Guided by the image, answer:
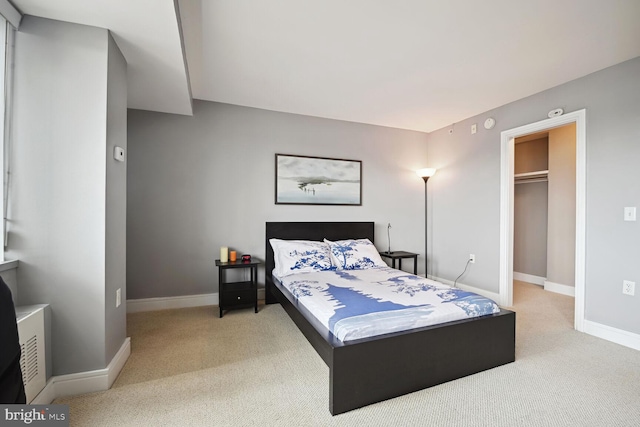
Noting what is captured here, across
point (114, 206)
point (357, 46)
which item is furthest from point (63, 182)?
point (357, 46)

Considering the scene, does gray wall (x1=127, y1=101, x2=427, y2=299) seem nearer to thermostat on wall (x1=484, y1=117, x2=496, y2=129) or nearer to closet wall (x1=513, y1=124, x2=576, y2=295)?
thermostat on wall (x1=484, y1=117, x2=496, y2=129)

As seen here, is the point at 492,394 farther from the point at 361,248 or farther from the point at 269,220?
the point at 269,220

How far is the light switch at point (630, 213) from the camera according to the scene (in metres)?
2.54

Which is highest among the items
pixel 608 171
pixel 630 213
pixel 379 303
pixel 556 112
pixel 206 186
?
pixel 556 112

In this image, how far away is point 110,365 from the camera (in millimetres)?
1939

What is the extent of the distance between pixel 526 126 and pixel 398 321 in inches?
115

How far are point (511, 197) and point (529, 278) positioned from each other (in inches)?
87.0

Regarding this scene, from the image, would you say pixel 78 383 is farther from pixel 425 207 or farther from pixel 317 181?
pixel 425 207

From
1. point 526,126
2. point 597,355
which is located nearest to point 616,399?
point 597,355

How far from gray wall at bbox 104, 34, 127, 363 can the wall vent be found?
312mm

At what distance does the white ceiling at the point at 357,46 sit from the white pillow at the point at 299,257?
1.76m

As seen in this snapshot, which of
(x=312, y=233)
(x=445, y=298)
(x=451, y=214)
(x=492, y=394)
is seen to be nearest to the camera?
(x=492, y=394)

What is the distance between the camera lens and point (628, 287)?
2568 millimetres

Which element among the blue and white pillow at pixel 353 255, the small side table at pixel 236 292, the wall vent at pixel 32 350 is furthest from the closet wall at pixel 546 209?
the wall vent at pixel 32 350
